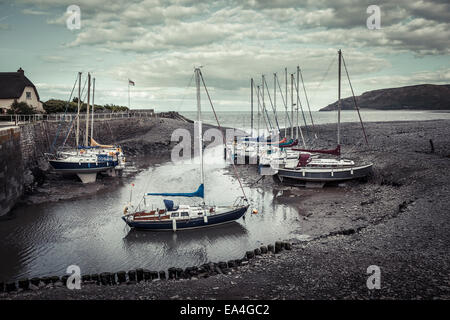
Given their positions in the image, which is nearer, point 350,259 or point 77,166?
point 350,259

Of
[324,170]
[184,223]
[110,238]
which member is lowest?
[110,238]

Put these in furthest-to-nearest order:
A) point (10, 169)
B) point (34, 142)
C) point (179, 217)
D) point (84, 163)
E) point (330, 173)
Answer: point (34, 142), point (84, 163), point (330, 173), point (10, 169), point (179, 217)

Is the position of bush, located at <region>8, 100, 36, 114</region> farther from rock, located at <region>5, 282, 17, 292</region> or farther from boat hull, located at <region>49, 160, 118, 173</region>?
rock, located at <region>5, 282, 17, 292</region>

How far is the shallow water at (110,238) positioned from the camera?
60.5 ft

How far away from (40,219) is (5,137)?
7.98 m

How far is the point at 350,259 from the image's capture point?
1574 cm

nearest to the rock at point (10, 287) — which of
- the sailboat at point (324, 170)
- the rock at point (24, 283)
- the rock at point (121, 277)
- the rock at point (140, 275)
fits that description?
the rock at point (24, 283)

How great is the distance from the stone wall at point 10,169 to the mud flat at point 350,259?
15.1 meters

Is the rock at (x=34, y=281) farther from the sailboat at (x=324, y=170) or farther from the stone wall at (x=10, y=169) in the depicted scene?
the sailboat at (x=324, y=170)

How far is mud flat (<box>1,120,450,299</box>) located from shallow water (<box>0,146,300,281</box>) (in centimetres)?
271

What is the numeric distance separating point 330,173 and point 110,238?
21.6 metres

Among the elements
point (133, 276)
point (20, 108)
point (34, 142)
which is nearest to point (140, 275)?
point (133, 276)

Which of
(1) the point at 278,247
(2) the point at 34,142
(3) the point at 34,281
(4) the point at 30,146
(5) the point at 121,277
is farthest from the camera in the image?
(2) the point at 34,142

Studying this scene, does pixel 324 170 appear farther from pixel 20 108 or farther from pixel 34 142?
pixel 20 108
